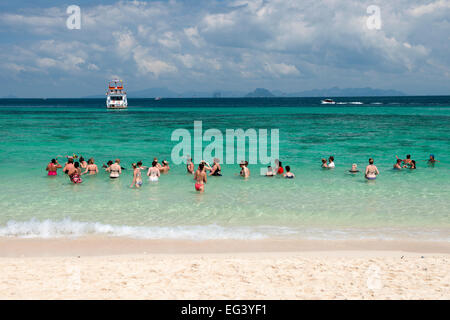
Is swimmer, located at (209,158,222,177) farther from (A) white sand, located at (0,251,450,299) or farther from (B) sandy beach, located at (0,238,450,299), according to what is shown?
(A) white sand, located at (0,251,450,299)

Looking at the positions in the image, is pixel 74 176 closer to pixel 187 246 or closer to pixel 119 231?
pixel 119 231

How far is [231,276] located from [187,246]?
227cm

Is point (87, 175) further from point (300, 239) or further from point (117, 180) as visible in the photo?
point (300, 239)

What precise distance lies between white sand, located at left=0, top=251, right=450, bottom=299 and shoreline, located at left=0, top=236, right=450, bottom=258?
1.10ft

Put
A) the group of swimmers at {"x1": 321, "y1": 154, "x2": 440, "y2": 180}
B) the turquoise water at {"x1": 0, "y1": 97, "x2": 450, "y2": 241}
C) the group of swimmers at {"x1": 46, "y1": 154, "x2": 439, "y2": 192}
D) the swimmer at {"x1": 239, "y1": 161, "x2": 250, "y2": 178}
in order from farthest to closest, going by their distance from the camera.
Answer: the swimmer at {"x1": 239, "y1": 161, "x2": 250, "y2": 178} < the group of swimmers at {"x1": 321, "y1": 154, "x2": 440, "y2": 180} < the group of swimmers at {"x1": 46, "y1": 154, "x2": 439, "y2": 192} < the turquoise water at {"x1": 0, "y1": 97, "x2": 450, "y2": 241}

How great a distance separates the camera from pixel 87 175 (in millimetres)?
17109

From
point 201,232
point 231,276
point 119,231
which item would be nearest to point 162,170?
point 119,231

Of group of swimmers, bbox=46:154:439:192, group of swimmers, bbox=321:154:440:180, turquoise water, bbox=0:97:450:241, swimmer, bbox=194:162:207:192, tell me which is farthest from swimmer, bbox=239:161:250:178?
group of swimmers, bbox=321:154:440:180

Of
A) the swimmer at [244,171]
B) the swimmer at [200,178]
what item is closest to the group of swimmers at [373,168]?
the swimmer at [244,171]

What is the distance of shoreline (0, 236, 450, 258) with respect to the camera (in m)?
8.38

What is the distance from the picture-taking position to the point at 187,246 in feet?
28.7

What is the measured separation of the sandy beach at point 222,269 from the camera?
605cm

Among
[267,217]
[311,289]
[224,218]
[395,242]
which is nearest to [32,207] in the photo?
[224,218]

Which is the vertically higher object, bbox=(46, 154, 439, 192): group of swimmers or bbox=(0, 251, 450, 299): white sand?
bbox=(46, 154, 439, 192): group of swimmers
